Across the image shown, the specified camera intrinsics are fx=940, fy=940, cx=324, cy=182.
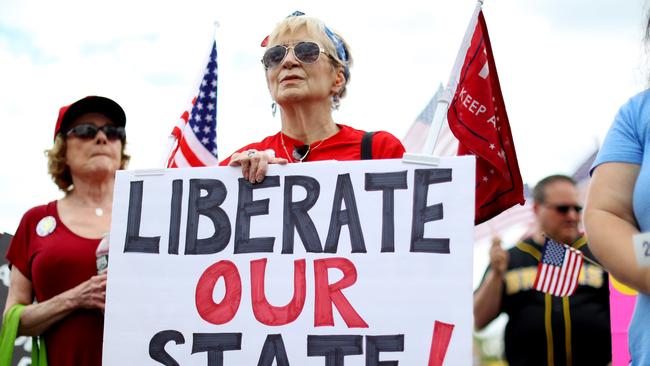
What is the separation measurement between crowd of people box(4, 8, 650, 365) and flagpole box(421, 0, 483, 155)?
22 centimetres

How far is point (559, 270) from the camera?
18.2 ft

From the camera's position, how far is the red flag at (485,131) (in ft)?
11.7

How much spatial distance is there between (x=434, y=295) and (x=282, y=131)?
109 centimetres

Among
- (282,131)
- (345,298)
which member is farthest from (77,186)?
(345,298)

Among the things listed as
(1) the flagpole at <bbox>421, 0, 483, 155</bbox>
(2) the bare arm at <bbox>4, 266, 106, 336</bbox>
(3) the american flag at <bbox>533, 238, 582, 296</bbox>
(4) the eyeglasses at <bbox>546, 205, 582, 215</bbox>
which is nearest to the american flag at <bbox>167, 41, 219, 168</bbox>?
(2) the bare arm at <bbox>4, 266, 106, 336</bbox>

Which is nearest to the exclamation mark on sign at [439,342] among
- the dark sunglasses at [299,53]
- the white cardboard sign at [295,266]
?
the white cardboard sign at [295,266]

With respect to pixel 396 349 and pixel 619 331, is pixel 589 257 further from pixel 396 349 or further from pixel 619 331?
pixel 396 349

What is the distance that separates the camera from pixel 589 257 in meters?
5.77

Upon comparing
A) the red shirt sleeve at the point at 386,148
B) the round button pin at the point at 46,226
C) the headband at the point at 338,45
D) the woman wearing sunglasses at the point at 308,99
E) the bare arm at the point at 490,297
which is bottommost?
the bare arm at the point at 490,297

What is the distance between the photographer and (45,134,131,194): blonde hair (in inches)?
187

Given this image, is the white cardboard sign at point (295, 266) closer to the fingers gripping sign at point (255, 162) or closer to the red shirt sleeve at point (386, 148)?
the fingers gripping sign at point (255, 162)

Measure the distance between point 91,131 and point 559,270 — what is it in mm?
2804

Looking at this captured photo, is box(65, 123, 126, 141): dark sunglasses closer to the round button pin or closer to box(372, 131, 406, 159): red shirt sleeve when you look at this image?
the round button pin

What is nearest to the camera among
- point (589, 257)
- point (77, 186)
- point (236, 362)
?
point (236, 362)
